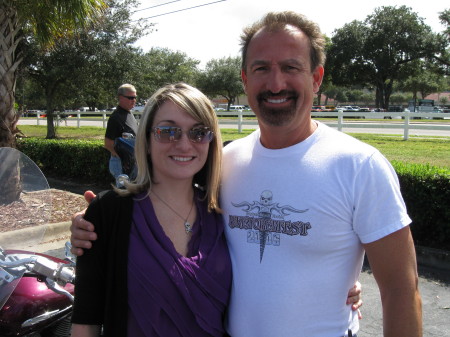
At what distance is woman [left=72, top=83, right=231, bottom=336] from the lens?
1529mm

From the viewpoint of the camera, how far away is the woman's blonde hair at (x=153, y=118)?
5.69 ft

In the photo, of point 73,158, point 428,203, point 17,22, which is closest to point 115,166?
point 73,158

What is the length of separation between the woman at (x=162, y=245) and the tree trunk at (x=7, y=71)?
19.9ft

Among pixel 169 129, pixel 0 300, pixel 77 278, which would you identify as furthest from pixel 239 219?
pixel 0 300

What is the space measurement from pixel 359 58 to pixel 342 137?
48489mm

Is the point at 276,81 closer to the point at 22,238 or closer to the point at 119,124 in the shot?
the point at 22,238

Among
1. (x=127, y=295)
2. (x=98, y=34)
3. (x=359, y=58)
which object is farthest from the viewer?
(x=359, y=58)

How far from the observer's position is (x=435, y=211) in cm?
512

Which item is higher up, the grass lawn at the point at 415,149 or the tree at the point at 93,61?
the tree at the point at 93,61

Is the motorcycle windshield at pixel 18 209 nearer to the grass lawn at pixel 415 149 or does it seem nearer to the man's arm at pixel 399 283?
the man's arm at pixel 399 283

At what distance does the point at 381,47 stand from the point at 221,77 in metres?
20.7

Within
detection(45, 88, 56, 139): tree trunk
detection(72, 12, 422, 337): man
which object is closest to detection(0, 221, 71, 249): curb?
detection(72, 12, 422, 337): man

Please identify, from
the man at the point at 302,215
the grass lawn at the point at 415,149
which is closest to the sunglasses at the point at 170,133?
the man at the point at 302,215

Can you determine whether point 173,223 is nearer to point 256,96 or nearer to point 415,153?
point 256,96
